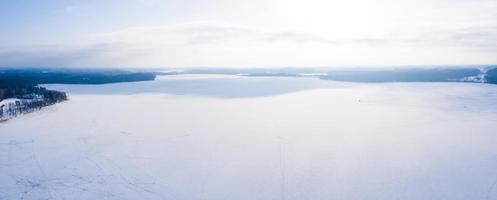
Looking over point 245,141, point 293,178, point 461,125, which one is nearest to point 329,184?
point 293,178

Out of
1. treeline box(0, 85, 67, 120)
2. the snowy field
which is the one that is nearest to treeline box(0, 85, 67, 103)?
treeline box(0, 85, 67, 120)

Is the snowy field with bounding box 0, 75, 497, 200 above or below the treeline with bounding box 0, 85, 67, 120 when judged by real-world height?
below

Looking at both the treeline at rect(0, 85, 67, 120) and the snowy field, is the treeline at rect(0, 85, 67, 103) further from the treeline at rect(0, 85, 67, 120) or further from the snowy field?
the snowy field

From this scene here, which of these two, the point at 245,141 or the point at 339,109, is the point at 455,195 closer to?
the point at 245,141

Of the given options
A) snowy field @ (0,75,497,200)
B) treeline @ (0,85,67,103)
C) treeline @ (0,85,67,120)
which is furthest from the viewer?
treeline @ (0,85,67,103)

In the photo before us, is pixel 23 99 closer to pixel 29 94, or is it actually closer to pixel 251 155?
pixel 29 94

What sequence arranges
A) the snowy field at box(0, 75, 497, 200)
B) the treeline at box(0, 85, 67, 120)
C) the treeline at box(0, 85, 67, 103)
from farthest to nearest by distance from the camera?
the treeline at box(0, 85, 67, 103)
the treeline at box(0, 85, 67, 120)
the snowy field at box(0, 75, 497, 200)

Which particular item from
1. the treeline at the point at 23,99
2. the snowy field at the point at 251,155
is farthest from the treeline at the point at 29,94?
the snowy field at the point at 251,155

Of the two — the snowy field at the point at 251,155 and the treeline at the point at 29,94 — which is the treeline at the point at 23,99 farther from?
the snowy field at the point at 251,155

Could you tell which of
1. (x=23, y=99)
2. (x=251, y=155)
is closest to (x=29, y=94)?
(x=23, y=99)
